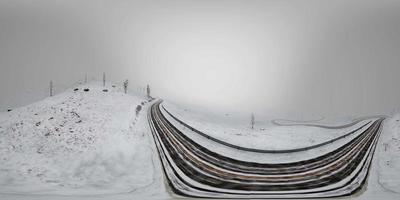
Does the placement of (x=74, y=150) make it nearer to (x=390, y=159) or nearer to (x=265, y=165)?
(x=265, y=165)

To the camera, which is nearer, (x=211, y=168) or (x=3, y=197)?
(x=3, y=197)

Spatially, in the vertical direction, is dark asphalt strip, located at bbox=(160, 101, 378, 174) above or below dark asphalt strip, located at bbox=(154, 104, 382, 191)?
above

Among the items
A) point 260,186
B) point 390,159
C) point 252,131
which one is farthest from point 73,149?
point 390,159

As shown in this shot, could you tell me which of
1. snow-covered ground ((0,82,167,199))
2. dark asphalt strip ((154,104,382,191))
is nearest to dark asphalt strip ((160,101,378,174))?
dark asphalt strip ((154,104,382,191))

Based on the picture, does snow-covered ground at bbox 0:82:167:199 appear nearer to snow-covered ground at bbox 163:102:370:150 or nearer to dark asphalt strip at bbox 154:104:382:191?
dark asphalt strip at bbox 154:104:382:191

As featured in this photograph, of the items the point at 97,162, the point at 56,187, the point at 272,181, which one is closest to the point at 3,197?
the point at 56,187

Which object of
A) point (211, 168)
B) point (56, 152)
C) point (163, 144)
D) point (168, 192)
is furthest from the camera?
point (163, 144)

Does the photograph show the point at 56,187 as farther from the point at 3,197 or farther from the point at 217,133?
the point at 217,133
